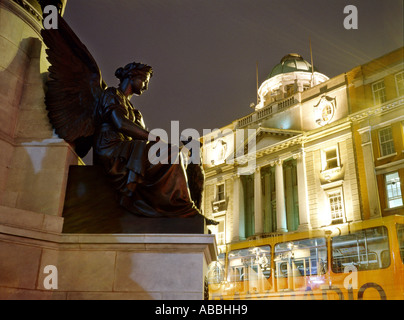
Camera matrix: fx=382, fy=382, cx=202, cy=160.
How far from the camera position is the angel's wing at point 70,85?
15.7ft

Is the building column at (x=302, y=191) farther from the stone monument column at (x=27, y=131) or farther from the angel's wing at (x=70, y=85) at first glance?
the stone monument column at (x=27, y=131)

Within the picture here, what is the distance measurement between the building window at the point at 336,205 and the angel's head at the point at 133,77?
93.3 feet

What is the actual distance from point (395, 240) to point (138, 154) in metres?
15.3

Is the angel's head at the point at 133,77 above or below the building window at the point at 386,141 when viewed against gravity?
below

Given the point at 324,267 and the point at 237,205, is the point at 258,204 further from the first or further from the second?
the point at 324,267

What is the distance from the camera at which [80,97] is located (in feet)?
16.3

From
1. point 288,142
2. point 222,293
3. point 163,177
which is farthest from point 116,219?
point 288,142

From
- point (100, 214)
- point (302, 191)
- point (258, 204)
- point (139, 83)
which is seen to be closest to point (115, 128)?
point (139, 83)

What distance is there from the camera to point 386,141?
29.5 m

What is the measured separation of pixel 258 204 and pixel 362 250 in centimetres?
2119

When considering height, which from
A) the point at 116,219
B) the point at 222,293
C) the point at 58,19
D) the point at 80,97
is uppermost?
the point at 58,19

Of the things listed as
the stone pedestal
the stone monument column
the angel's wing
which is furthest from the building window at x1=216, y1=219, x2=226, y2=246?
the stone pedestal

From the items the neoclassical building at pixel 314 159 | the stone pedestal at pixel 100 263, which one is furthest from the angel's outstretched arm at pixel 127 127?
the neoclassical building at pixel 314 159
